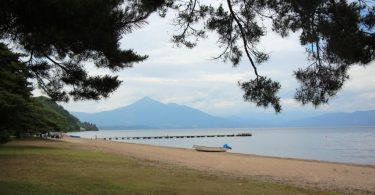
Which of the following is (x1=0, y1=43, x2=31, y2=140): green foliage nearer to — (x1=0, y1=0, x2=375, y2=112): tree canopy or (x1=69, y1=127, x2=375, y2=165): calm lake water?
(x1=0, y1=0, x2=375, y2=112): tree canopy

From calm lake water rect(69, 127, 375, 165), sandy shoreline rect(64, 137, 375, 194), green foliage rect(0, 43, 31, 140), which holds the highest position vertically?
green foliage rect(0, 43, 31, 140)

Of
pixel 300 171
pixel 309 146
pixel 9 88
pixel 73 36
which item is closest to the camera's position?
pixel 73 36

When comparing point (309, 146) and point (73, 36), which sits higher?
point (73, 36)

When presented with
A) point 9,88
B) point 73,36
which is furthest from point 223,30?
point 9,88

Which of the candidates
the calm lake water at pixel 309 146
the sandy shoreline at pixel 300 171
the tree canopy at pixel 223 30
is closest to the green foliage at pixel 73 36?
the tree canopy at pixel 223 30

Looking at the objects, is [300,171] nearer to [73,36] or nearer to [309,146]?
[73,36]

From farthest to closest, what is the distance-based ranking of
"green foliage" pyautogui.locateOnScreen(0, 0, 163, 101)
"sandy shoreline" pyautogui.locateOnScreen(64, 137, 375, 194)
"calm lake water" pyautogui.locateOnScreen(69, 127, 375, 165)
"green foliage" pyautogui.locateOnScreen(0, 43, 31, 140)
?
"calm lake water" pyautogui.locateOnScreen(69, 127, 375, 165) → "sandy shoreline" pyautogui.locateOnScreen(64, 137, 375, 194) → "green foliage" pyautogui.locateOnScreen(0, 43, 31, 140) → "green foliage" pyautogui.locateOnScreen(0, 0, 163, 101)

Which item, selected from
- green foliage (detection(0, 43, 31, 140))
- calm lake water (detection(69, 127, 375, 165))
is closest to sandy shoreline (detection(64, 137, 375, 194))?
green foliage (detection(0, 43, 31, 140))

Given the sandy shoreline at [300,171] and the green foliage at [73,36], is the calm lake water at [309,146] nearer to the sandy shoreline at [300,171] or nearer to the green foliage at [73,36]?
the sandy shoreline at [300,171]

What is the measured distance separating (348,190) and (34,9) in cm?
1228

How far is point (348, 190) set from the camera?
14.6m

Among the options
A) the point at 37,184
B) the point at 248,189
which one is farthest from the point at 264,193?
the point at 37,184

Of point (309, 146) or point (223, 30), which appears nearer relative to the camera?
point (223, 30)

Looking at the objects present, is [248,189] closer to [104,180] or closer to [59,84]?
[104,180]
